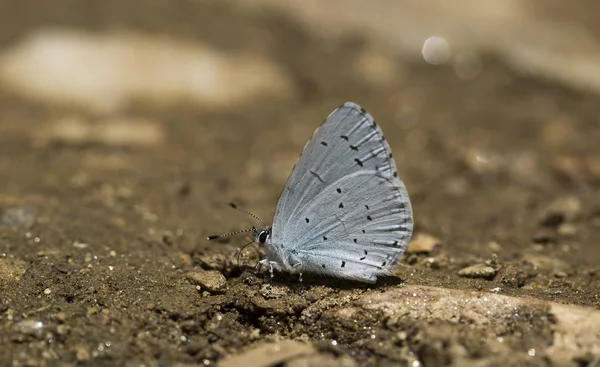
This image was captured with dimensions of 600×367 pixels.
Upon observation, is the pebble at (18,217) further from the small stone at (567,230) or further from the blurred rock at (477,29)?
the blurred rock at (477,29)

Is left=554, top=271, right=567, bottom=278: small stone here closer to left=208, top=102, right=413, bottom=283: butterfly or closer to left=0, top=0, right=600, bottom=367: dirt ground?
left=0, top=0, right=600, bottom=367: dirt ground

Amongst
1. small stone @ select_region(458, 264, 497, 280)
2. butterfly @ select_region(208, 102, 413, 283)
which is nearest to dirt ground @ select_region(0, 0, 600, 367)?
small stone @ select_region(458, 264, 497, 280)

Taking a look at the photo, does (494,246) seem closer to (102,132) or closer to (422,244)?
(422,244)

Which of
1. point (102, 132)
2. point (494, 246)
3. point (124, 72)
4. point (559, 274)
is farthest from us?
point (124, 72)

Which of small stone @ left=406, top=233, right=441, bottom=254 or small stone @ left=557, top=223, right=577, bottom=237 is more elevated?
small stone @ left=557, top=223, right=577, bottom=237

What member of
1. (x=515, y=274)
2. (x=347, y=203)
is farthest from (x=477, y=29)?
(x=347, y=203)

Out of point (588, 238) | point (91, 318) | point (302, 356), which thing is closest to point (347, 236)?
point (302, 356)

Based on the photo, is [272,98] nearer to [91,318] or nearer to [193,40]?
[193,40]
